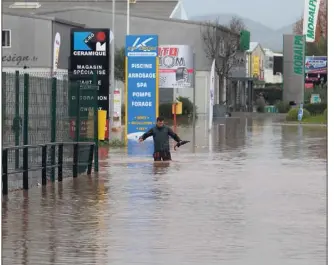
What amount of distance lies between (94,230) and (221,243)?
184 centimetres

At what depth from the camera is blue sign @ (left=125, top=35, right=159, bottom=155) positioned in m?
33.4

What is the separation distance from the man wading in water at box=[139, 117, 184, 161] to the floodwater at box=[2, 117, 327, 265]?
2.30 ft

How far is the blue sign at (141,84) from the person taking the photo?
110 feet

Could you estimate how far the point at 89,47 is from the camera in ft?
107

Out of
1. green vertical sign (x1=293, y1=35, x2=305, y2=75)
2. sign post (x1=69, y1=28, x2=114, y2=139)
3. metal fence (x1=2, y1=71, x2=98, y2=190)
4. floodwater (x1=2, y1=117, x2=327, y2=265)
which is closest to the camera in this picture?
floodwater (x1=2, y1=117, x2=327, y2=265)

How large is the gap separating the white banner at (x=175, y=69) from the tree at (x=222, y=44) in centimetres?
1765

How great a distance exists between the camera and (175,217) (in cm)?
1327

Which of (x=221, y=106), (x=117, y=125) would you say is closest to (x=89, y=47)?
(x=117, y=125)

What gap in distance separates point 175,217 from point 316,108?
170 feet

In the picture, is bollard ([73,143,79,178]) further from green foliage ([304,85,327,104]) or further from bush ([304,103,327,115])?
green foliage ([304,85,327,104])

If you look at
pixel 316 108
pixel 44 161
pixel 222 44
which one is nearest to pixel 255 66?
pixel 222 44

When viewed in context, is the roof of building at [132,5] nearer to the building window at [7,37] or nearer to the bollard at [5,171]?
the building window at [7,37]

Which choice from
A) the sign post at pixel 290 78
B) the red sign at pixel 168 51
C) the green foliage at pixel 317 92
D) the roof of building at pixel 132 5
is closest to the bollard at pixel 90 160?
the red sign at pixel 168 51

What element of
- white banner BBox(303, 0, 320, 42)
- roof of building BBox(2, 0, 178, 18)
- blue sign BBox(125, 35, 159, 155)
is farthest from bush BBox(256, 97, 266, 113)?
blue sign BBox(125, 35, 159, 155)
